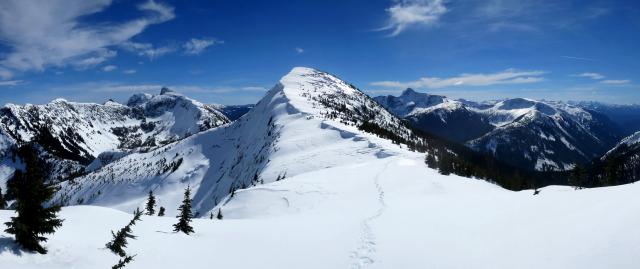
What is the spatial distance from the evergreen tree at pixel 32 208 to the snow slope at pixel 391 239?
571 millimetres

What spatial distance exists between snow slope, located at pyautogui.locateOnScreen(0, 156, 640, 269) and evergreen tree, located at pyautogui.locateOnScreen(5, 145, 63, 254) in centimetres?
57

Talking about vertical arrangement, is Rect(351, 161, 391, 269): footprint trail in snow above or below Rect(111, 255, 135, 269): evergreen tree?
below

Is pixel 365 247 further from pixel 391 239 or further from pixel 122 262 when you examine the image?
pixel 122 262

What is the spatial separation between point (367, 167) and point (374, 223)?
4715 cm

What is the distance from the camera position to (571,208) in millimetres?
26953

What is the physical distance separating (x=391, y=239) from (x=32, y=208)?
749 inches

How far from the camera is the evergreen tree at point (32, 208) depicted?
1606cm

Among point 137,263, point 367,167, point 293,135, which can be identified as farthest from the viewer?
point 293,135

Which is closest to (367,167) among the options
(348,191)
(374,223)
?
(348,191)

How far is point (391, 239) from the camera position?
24547mm

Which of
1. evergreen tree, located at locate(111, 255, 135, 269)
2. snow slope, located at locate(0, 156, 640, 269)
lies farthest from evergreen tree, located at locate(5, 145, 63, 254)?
evergreen tree, located at locate(111, 255, 135, 269)

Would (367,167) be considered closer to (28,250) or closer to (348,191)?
(348,191)

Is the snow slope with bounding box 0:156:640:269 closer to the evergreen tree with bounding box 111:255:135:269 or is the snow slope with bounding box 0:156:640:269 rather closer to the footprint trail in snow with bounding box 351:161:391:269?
the footprint trail in snow with bounding box 351:161:391:269

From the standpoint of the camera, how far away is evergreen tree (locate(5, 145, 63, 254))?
52.7 ft
